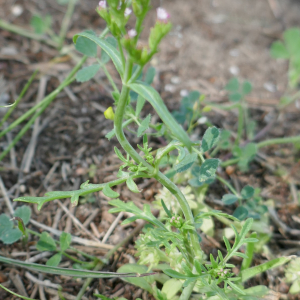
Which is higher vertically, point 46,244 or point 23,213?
point 23,213

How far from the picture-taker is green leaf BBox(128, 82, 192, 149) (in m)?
1.04

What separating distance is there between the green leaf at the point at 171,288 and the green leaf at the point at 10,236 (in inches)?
34.2

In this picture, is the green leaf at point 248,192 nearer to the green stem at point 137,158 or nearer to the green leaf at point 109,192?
the green stem at point 137,158

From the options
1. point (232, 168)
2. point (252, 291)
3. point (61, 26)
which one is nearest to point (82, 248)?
point (252, 291)

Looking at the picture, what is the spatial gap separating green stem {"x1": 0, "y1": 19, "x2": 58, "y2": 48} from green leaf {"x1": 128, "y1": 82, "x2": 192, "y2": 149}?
234cm

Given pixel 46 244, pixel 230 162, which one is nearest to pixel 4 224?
pixel 46 244

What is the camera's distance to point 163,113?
1.06 metres

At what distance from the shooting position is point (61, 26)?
3.30m

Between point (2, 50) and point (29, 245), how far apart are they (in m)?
1.93

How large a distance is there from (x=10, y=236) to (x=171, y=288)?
37.7 inches

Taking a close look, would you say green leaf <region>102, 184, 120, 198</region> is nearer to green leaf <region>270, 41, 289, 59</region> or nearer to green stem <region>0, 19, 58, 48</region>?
green stem <region>0, 19, 58, 48</region>

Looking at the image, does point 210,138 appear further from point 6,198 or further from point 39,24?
point 39,24

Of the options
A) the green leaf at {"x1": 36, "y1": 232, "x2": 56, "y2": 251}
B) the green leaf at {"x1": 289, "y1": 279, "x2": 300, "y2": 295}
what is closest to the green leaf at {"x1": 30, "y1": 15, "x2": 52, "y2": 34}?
the green leaf at {"x1": 36, "y1": 232, "x2": 56, "y2": 251}

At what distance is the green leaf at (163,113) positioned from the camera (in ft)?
3.41
